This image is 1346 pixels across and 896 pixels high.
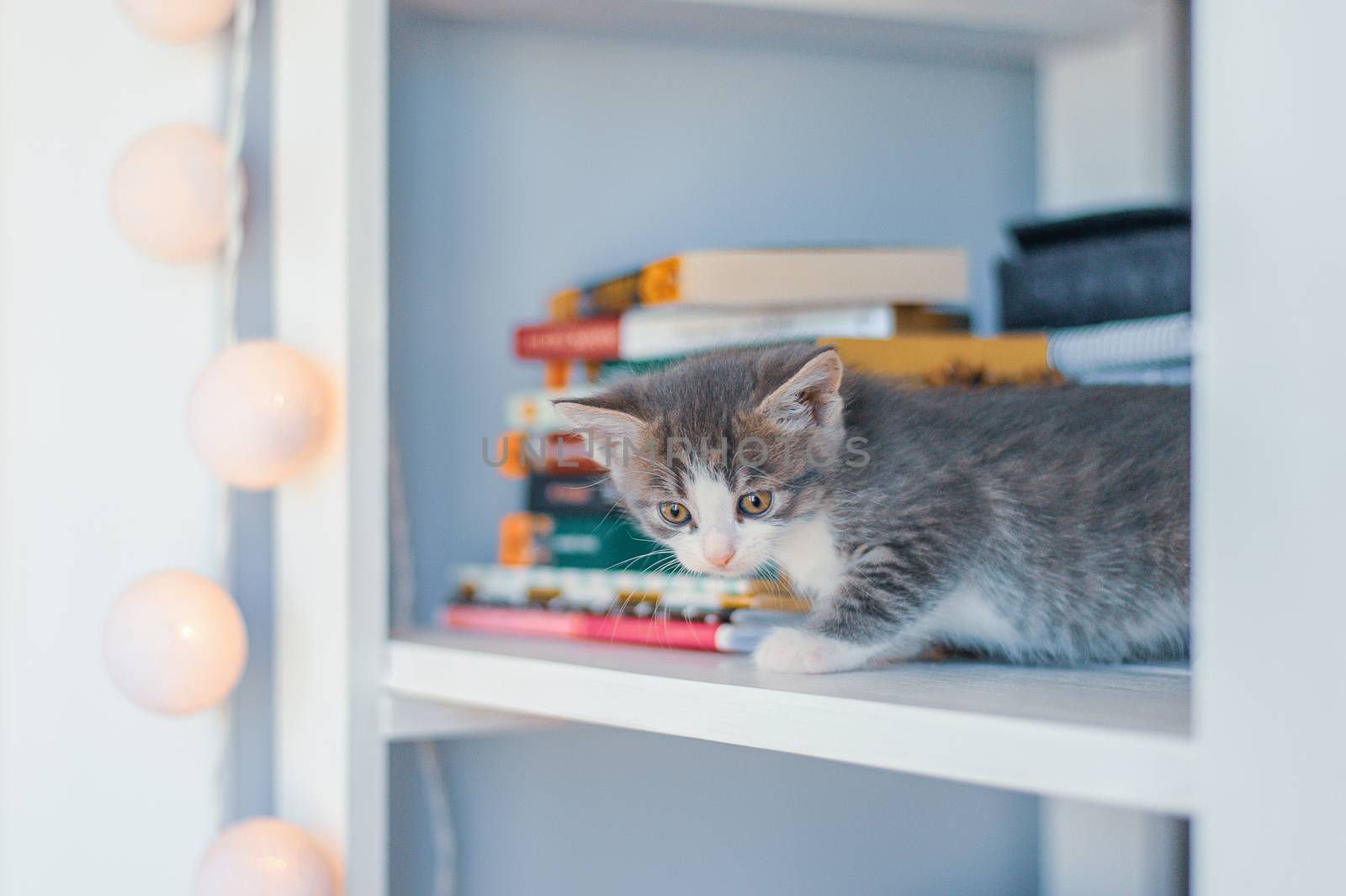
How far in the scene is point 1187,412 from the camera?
761 mm

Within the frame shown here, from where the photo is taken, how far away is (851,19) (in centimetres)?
104

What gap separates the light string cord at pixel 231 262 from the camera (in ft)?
2.97

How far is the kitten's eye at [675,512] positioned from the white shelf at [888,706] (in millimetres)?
88

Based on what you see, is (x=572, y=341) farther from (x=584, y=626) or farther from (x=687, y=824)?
(x=687, y=824)

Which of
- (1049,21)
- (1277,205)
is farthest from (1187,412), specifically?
(1049,21)

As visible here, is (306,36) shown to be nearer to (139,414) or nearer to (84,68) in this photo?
(84,68)

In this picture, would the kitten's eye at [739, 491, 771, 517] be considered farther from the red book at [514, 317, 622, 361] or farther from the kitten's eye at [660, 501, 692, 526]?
the red book at [514, 317, 622, 361]

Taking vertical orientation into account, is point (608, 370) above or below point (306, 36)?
below

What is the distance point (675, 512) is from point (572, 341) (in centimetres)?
29

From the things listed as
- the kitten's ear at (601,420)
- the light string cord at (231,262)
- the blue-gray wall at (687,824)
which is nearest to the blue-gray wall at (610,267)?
the blue-gray wall at (687,824)

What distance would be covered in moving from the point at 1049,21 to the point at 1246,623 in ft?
2.73

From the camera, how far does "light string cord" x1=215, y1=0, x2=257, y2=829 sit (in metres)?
0.90

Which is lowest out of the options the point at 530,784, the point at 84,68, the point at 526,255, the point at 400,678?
the point at 530,784

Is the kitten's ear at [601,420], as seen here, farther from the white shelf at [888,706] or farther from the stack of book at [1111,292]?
the stack of book at [1111,292]
